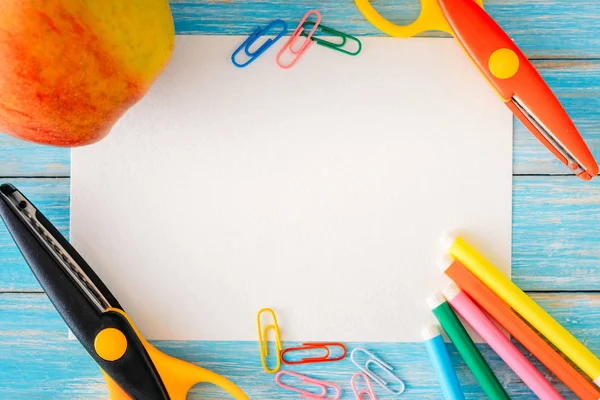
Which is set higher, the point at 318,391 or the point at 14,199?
the point at 14,199

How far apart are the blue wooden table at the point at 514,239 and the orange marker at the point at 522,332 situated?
36 mm

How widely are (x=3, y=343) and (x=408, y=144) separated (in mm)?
558

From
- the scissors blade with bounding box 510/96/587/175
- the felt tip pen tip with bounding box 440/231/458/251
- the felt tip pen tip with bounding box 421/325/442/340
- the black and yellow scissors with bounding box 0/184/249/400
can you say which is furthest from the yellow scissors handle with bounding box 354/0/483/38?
the black and yellow scissors with bounding box 0/184/249/400

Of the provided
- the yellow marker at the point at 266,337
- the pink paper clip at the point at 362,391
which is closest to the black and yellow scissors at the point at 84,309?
the yellow marker at the point at 266,337

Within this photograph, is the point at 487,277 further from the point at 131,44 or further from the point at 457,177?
the point at 131,44

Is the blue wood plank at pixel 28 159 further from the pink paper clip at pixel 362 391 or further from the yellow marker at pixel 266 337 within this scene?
the pink paper clip at pixel 362 391

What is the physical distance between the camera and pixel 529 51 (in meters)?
0.72

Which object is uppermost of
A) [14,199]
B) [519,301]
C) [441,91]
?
[441,91]

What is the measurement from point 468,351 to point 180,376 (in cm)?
35

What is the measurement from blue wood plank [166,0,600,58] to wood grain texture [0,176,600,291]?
17cm

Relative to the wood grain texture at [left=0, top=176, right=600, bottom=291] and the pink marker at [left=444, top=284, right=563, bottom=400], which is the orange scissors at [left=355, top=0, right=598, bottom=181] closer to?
the wood grain texture at [left=0, top=176, right=600, bottom=291]

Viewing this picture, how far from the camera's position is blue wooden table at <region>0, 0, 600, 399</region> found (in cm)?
72

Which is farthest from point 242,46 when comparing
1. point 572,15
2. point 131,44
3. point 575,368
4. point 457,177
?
point 575,368

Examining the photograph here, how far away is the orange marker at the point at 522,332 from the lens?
2.26 feet
